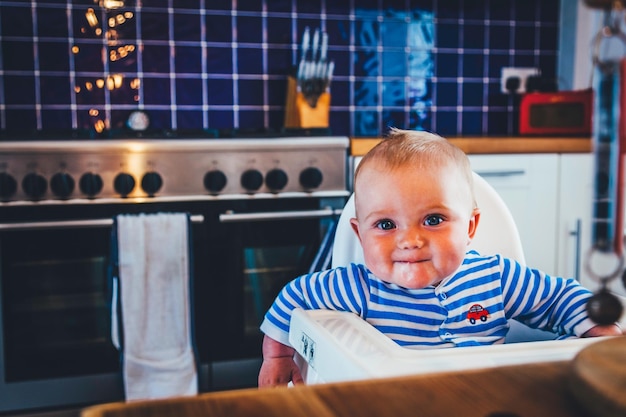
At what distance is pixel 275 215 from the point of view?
2168 millimetres

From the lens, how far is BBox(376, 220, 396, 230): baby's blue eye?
39.6 inches

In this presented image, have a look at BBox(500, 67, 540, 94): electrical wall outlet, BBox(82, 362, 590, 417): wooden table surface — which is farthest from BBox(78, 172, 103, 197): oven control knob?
BBox(500, 67, 540, 94): electrical wall outlet

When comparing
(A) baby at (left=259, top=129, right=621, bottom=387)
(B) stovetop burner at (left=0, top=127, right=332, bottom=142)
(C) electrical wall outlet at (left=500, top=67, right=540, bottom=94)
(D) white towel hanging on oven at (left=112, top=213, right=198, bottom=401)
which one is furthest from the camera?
(C) electrical wall outlet at (left=500, top=67, right=540, bottom=94)

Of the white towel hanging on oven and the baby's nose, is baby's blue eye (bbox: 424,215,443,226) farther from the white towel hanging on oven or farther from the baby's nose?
the white towel hanging on oven

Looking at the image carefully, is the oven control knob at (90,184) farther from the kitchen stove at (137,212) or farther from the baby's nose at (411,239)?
the baby's nose at (411,239)

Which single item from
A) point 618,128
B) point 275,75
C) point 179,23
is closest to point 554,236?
point 275,75

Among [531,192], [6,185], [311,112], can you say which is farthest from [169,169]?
[531,192]

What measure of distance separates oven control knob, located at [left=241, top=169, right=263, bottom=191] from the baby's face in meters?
1.17

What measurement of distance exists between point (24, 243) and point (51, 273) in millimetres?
117

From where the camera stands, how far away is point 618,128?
15.1 inches

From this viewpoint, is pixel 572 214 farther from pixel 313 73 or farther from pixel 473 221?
pixel 473 221

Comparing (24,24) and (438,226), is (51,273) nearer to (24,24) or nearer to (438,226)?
(24,24)

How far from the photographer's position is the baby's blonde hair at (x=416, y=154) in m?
1.02

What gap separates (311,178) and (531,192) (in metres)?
0.77
